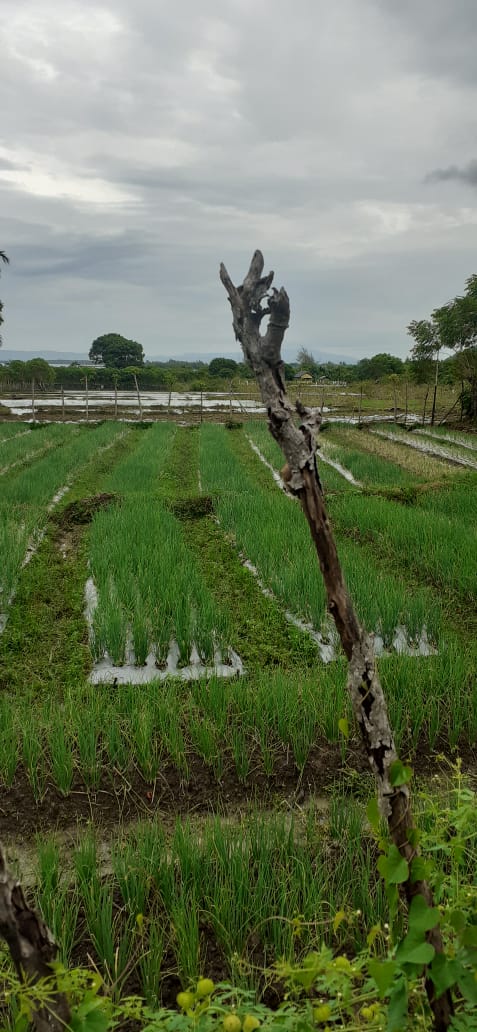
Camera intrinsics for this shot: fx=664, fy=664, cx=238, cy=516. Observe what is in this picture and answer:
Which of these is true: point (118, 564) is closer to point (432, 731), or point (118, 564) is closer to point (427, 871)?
point (432, 731)

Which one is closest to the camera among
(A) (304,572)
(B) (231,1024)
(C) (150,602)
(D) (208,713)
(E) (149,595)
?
(B) (231,1024)

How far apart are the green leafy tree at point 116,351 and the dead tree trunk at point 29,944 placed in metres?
63.3

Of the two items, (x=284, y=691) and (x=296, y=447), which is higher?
(x=296, y=447)

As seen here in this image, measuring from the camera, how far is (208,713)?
144 inches

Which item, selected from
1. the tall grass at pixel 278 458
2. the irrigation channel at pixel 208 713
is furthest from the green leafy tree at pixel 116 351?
the irrigation channel at pixel 208 713

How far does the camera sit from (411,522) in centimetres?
762

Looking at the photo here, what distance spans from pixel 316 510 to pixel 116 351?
65.5m

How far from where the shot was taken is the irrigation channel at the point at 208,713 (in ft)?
7.13

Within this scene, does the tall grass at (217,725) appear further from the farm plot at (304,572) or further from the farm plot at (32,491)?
the farm plot at (32,491)

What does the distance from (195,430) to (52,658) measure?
1513 centimetres

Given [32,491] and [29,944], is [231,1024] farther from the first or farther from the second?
[32,491]

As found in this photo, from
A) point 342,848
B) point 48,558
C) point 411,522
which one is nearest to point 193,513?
point 48,558

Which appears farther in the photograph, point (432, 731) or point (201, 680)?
point (201, 680)

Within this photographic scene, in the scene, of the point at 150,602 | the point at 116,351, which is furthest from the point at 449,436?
the point at 116,351
